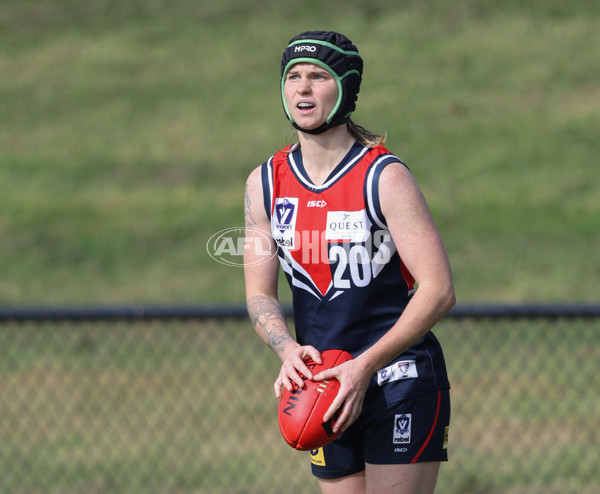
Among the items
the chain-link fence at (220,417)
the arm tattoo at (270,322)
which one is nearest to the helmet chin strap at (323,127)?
A: the arm tattoo at (270,322)

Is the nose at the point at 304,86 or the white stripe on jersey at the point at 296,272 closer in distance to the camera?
the nose at the point at 304,86

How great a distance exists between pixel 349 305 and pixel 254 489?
2.74 metres

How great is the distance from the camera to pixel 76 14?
22.1 m

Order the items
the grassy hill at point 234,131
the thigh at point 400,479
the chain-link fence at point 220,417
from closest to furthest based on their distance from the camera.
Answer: the thigh at point 400,479 → the chain-link fence at point 220,417 → the grassy hill at point 234,131

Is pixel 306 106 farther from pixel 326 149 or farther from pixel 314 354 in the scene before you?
pixel 314 354

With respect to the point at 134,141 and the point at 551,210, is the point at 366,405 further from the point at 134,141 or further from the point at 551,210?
the point at 134,141

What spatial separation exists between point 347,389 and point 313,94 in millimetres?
1101

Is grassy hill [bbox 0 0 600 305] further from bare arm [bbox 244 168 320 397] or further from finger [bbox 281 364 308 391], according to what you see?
finger [bbox 281 364 308 391]

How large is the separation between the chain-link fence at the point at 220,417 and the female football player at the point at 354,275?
184 cm

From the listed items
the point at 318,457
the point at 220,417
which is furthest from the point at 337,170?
the point at 220,417

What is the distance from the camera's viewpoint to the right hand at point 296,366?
11.1ft

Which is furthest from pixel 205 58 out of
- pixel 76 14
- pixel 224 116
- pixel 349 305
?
pixel 349 305

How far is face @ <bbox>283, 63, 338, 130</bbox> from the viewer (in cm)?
345

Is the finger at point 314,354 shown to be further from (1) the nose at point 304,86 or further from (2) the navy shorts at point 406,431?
(1) the nose at point 304,86
